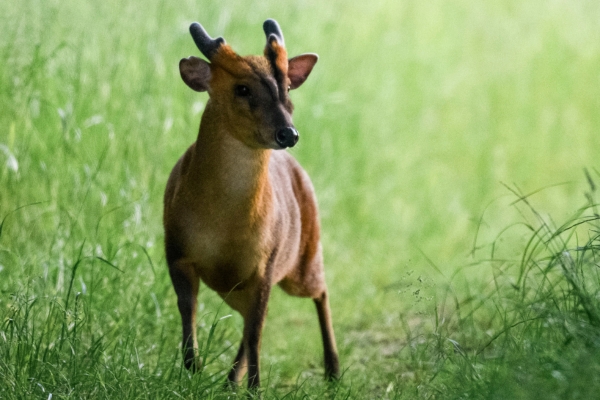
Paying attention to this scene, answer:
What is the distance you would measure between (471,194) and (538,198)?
0.74 metres

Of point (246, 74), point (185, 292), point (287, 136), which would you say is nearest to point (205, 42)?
point (246, 74)

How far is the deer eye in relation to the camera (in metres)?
4.55

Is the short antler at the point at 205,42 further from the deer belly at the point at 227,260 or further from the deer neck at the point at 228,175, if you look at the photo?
the deer belly at the point at 227,260

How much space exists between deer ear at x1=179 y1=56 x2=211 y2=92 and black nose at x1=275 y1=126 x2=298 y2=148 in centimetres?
51

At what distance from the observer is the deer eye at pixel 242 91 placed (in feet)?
14.9

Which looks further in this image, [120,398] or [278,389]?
[278,389]

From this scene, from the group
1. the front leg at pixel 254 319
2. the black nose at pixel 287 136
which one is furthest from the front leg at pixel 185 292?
the black nose at pixel 287 136

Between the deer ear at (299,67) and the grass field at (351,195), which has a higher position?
the deer ear at (299,67)

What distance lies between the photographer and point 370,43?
9.95 metres

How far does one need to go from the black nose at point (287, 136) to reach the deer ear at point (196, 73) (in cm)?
51

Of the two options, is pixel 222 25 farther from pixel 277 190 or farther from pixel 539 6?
pixel 539 6

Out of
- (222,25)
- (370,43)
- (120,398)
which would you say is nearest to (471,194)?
(370,43)

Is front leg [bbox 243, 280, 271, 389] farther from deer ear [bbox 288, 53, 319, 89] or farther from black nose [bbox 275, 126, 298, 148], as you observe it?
deer ear [bbox 288, 53, 319, 89]

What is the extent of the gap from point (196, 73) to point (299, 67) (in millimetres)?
566
